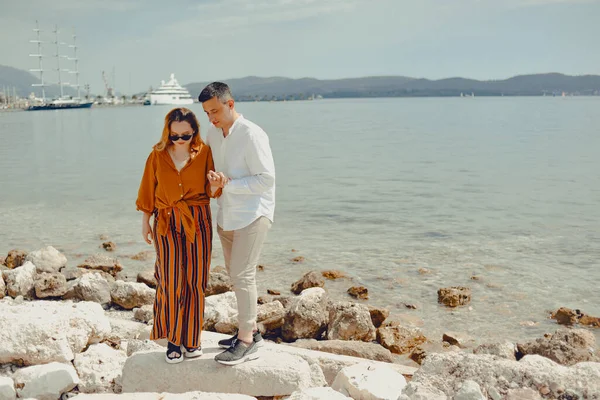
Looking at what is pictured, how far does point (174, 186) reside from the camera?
4.21m

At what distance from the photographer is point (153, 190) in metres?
4.30

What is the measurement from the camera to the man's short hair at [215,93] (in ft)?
13.3

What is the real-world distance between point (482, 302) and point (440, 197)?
10.2 metres

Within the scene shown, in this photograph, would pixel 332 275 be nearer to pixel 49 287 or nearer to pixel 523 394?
pixel 49 287

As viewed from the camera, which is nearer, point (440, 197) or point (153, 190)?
point (153, 190)

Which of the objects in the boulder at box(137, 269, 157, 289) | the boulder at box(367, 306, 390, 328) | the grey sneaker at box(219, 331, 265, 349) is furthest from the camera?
the boulder at box(137, 269, 157, 289)

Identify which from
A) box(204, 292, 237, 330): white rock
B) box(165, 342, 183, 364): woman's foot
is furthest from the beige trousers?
box(204, 292, 237, 330): white rock

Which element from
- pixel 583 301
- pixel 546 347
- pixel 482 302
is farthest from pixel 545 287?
pixel 546 347

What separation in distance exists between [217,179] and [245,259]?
622 millimetres

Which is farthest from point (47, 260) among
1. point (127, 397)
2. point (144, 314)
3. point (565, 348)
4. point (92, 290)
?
point (565, 348)

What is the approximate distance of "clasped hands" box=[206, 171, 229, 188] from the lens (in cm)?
397

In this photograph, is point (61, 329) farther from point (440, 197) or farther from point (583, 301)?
point (440, 197)

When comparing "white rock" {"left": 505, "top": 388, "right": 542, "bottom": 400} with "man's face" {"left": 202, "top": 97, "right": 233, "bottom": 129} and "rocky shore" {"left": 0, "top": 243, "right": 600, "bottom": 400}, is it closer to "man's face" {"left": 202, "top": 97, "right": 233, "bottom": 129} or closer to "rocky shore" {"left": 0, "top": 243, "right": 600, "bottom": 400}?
"rocky shore" {"left": 0, "top": 243, "right": 600, "bottom": 400}

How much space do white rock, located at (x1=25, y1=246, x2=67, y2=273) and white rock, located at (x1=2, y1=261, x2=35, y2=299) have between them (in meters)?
1.25
